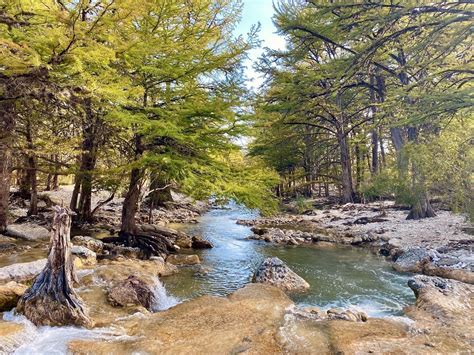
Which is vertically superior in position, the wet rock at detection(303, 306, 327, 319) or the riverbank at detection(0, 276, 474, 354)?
the riverbank at detection(0, 276, 474, 354)

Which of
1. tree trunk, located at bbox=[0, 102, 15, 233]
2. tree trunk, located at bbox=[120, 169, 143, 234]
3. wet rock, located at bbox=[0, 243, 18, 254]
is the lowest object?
wet rock, located at bbox=[0, 243, 18, 254]

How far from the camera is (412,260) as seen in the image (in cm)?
827

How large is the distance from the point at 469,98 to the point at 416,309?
17.8 ft

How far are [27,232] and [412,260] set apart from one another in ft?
35.8

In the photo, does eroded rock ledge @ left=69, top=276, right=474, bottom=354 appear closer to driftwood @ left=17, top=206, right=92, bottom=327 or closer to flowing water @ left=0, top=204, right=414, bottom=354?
flowing water @ left=0, top=204, right=414, bottom=354

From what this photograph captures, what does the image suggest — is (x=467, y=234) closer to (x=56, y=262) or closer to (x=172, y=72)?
(x=172, y=72)

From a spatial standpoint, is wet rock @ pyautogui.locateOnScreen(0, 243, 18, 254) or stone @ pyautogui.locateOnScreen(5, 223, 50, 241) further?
stone @ pyautogui.locateOnScreen(5, 223, 50, 241)

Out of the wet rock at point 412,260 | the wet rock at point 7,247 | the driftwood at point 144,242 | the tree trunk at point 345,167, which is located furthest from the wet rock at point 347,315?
the tree trunk at point 345,167

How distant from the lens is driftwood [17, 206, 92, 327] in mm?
4121

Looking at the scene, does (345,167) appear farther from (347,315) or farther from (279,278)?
(347,315)

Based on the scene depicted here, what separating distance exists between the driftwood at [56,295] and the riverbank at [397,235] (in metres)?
7.43

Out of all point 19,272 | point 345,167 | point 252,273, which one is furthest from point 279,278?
point 345,167

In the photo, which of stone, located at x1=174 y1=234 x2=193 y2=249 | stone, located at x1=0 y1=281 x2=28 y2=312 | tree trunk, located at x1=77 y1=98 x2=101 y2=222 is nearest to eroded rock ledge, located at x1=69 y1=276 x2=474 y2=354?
stone, located at x1=0 y1=281 x2=28 y2=312

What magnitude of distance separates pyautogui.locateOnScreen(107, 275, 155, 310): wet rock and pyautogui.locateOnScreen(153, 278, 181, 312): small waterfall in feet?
0.37
